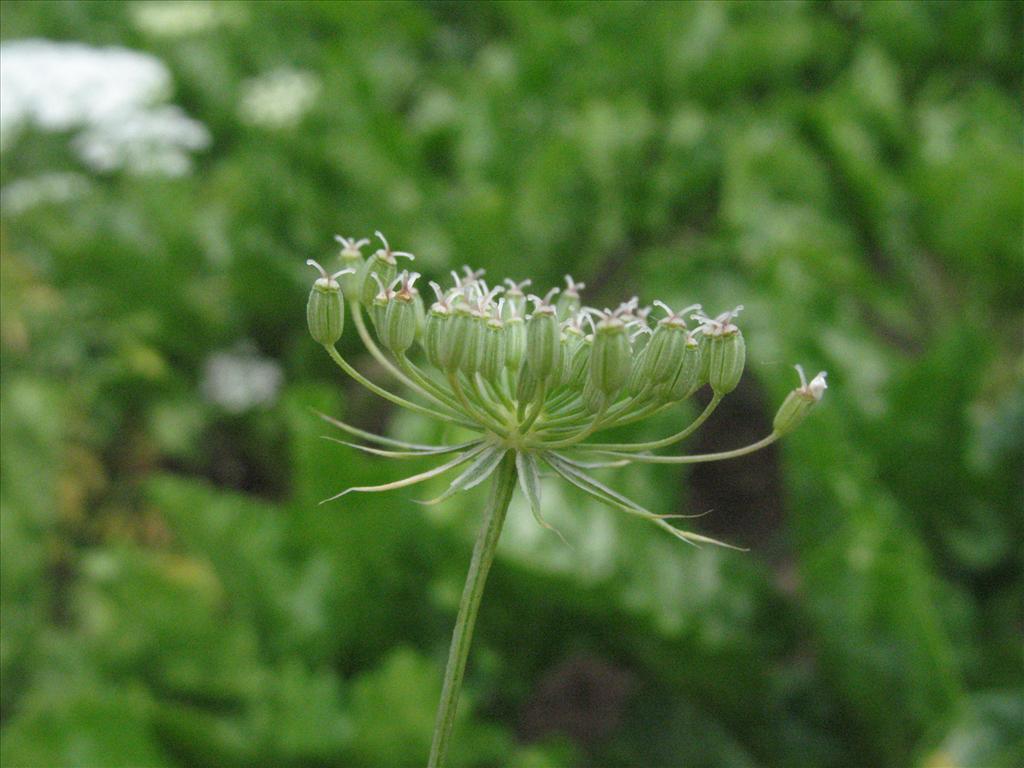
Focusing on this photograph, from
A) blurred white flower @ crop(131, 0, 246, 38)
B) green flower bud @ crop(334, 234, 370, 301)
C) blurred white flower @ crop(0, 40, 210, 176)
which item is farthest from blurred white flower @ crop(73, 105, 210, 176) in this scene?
green flower bud @ crop(334, 234, 370, 301)

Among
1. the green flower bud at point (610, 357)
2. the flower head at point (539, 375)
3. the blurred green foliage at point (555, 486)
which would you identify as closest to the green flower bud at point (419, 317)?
the flower head at point (539, 375)

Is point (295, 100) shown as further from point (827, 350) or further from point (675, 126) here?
point (827, 350)

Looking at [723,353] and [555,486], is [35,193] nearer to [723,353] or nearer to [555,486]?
[555,486]

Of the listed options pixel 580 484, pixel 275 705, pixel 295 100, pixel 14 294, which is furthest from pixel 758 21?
pixel 580 484

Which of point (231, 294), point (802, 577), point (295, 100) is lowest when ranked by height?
point (802, 577)

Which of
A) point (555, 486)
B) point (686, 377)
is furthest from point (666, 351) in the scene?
point (555, 486)

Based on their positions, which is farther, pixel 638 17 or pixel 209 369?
pixel 638 17
